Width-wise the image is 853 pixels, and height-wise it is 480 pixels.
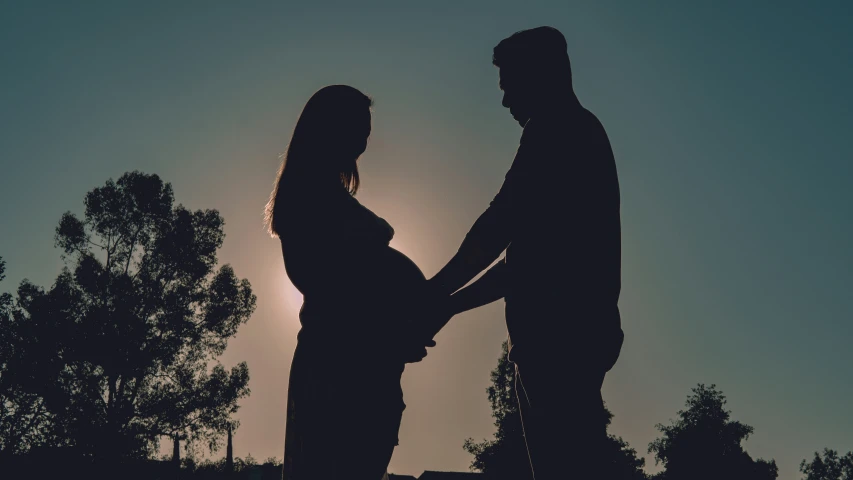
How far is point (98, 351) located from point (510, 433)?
2705 cm

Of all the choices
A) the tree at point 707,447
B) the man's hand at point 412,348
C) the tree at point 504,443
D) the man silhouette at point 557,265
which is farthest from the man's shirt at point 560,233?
the tree at point 707,447

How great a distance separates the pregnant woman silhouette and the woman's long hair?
17 mm

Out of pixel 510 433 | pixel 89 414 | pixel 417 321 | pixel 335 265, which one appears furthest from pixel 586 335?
pixel 510 433

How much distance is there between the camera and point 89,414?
80.7 feet

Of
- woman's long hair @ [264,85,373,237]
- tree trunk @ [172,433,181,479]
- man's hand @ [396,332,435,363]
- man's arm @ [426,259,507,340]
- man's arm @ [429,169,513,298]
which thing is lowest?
man's hand @ [396,332,435,363]

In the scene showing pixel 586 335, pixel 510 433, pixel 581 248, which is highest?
pixel 510 433

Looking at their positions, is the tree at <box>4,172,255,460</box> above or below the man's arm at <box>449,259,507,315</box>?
above

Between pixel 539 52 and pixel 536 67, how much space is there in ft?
0.27

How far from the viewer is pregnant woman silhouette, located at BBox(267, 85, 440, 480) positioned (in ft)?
10.9

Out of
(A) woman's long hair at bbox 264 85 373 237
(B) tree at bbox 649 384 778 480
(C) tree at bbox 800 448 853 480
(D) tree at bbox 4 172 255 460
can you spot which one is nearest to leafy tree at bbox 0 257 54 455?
(D) tree at bbox 4 172 255 460

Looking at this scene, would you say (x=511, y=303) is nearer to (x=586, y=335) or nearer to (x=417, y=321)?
(x=586, y=335)

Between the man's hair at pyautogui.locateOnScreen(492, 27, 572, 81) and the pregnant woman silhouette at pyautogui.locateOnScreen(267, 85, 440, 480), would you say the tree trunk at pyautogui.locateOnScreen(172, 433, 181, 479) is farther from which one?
the man's hair at pyautogui.locateOnScreen(492, 27, 572, 81)

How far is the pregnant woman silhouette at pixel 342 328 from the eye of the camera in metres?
3.31

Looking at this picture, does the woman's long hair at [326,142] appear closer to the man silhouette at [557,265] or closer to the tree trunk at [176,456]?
the man silhouette at [557,265]
